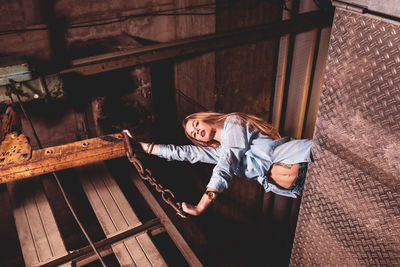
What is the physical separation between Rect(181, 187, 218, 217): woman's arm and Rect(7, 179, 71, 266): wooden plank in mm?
1873

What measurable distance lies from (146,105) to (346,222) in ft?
19.1

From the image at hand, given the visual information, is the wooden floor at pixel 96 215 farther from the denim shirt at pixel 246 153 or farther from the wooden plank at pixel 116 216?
the denim shirt at pixel 246 153

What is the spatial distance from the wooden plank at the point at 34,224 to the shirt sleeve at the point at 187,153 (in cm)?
170

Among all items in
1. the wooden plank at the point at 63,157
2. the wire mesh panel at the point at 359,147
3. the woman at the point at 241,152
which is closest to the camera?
the wire mesh panel at the point at 359,147

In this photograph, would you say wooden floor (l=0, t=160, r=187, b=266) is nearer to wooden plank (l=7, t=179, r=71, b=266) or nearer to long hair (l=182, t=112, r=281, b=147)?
wooden plank (l=7, t=179, r=71, b=266)

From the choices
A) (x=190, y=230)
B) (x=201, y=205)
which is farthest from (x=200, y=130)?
(x=190, y=230)

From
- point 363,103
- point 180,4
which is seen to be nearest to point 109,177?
point 363,103

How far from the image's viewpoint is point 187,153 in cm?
366

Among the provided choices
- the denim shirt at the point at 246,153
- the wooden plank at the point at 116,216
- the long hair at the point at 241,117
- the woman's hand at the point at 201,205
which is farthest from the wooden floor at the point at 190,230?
the woman's hand at the point at 201,205

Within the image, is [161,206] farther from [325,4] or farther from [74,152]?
[325,4]

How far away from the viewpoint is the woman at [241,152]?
282cm

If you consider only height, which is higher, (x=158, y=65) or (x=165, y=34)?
(x=165, y=34)

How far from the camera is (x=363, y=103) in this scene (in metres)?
1.70

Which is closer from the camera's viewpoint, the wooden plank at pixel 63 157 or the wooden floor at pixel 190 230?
the wooden plank at pixel 63 157
